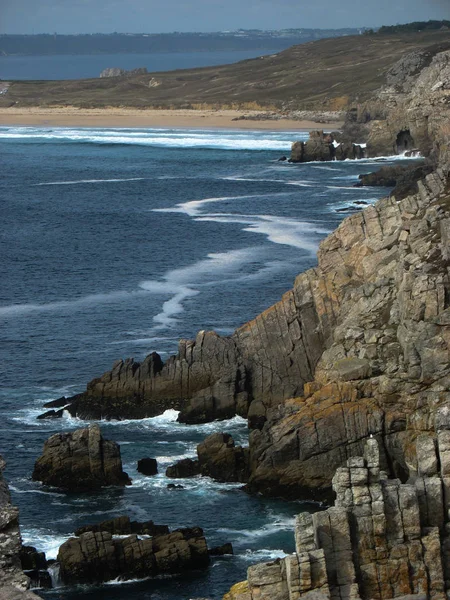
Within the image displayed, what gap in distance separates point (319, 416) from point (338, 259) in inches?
527

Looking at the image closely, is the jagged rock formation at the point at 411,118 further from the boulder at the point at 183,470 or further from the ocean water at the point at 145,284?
the boulder at the point at 183,470

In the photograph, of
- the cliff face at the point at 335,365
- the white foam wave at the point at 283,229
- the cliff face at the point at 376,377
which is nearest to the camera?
the cliff face at the point at 376,377

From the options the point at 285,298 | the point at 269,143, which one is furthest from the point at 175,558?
the point at 269,143

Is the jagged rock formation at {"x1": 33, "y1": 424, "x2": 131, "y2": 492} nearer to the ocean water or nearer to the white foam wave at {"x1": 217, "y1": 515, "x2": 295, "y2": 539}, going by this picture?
the ocean water

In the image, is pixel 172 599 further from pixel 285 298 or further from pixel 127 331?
pixel 127 331

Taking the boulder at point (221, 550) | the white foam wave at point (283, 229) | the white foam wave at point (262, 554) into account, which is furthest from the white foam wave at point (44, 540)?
the white foam wave at point (283, 229)

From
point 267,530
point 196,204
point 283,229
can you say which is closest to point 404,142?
point 196,204

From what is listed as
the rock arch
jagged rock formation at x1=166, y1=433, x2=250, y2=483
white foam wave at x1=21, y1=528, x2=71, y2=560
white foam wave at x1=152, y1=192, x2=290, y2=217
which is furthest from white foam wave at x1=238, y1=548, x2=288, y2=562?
the rock arch

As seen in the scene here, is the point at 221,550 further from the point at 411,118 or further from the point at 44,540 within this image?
the point at 411,118

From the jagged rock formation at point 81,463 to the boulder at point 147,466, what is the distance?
4.21ft

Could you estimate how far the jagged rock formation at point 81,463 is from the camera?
60625mm

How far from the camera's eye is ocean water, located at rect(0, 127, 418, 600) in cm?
5712

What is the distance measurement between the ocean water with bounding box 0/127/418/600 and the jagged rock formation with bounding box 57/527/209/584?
635mm

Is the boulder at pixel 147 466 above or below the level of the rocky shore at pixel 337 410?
below
